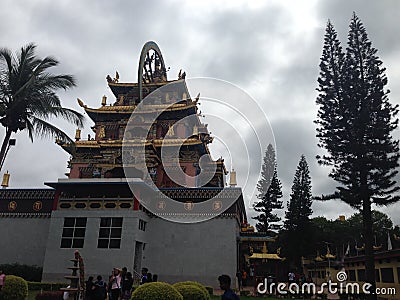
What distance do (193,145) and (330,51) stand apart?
33.2 ft

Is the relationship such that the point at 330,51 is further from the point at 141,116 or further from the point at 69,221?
the point at 69,221

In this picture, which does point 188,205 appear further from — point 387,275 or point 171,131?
point 387,275

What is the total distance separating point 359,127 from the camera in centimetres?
1581

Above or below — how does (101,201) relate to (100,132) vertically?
below

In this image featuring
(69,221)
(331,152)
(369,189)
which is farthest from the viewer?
(69,221)

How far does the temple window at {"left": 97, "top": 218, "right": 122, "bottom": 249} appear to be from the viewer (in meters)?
17.2

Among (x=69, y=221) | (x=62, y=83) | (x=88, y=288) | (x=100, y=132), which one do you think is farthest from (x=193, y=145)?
(x=88, y=288)

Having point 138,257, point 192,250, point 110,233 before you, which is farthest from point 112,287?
point 192,250

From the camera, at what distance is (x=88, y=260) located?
1709cm

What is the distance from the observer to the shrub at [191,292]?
884 centimetres

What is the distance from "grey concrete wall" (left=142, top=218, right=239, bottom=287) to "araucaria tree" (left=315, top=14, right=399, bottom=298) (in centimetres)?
545

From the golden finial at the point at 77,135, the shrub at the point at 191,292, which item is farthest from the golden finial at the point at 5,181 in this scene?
the shrub at the point at 191,292

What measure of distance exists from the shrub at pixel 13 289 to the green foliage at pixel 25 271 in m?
8.44

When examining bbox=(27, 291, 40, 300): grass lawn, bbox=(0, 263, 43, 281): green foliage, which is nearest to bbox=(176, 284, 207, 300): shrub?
bbox=(27, 291, 40, 300): grass lawn
